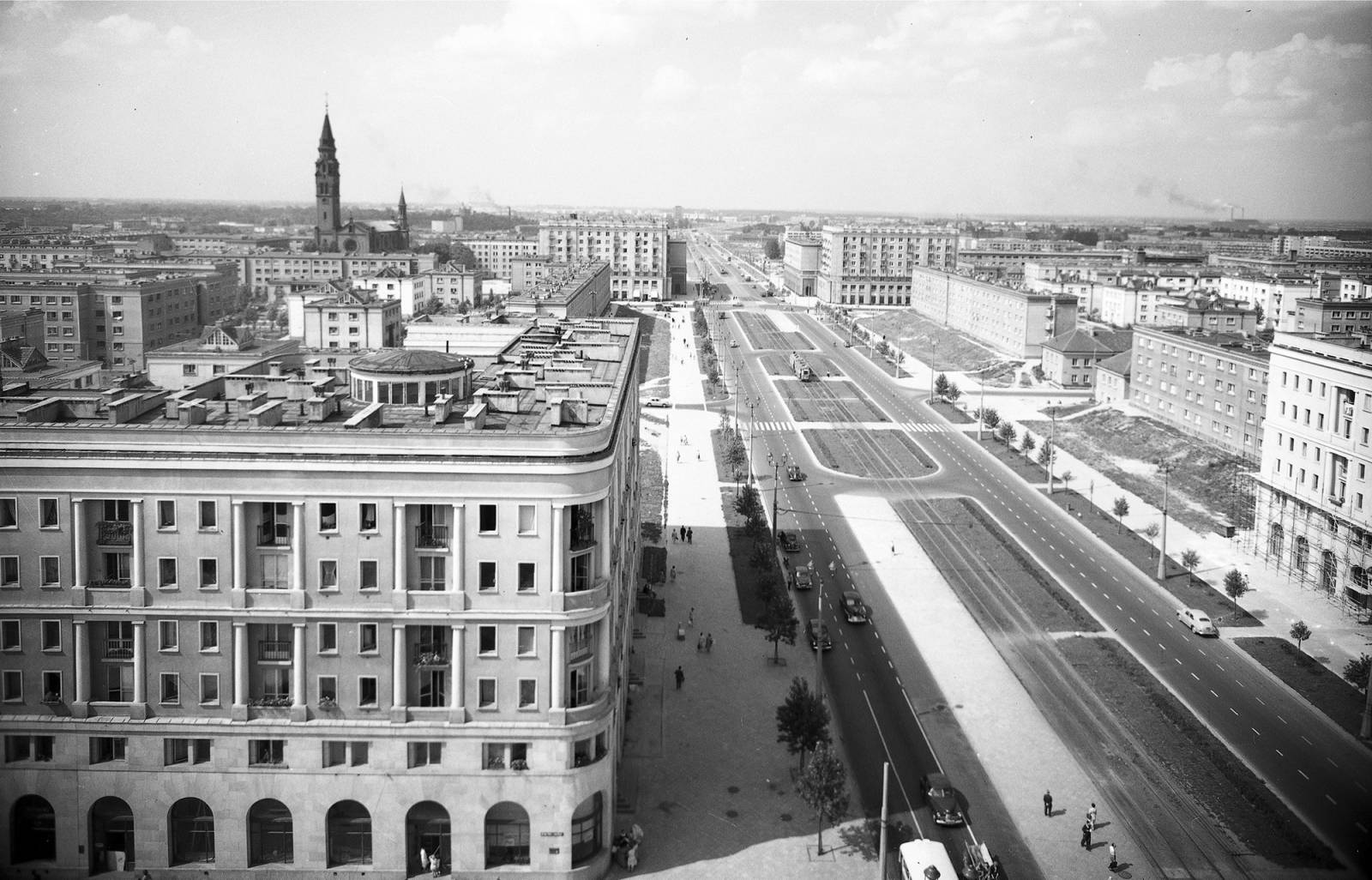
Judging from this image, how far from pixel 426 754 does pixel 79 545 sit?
10983 millimetres

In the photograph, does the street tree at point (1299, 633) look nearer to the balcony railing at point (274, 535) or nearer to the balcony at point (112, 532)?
the balcony railing at point (274, 535)

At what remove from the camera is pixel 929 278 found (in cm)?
18488

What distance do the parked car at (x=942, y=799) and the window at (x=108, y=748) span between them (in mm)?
24051

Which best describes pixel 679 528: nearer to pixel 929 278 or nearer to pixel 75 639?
pixel 75 639

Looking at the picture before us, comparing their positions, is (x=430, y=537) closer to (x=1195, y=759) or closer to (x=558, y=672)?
(x=558, y=672)

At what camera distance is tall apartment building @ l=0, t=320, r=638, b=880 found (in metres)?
31.6

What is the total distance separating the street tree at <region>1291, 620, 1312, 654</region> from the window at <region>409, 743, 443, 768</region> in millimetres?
37486

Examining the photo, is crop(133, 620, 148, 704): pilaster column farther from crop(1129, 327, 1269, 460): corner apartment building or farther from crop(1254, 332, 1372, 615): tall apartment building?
crop(1129, 327, 1269, 460): corner apartment building

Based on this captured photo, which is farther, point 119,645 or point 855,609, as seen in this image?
point 855,609

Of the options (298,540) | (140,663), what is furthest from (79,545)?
(298,540)

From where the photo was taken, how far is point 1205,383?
90812 millimetres

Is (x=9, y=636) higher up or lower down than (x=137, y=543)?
lower down

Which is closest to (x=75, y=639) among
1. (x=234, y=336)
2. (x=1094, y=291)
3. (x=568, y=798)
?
(x=568, y=798)

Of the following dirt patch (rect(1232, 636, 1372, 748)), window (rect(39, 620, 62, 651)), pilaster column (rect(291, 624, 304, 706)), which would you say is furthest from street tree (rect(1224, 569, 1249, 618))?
window (rect(39, 620, 62, 651))
